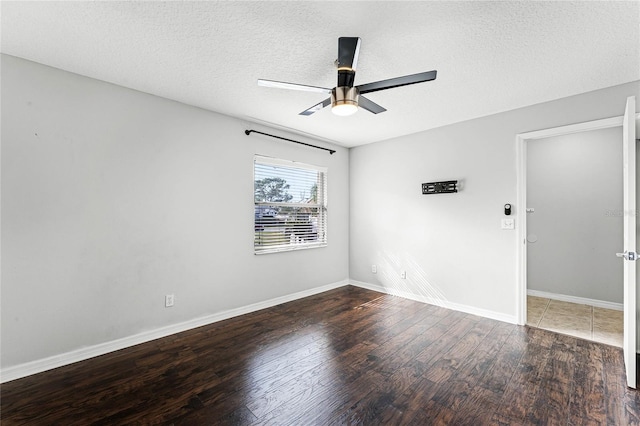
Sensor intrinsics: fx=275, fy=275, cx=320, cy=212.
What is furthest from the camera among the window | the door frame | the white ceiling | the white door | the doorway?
the window

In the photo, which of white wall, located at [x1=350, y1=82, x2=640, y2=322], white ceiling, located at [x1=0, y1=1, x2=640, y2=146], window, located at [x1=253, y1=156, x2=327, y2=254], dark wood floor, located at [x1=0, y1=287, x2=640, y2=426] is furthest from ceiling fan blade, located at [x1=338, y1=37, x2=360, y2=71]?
white wall, located at [x1=350, y1=82, x2=640, y2=322]

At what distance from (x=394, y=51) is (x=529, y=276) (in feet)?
14.0

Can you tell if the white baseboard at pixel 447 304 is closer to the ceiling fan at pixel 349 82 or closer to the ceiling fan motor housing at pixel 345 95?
the ceiling fan at pixel 349 82

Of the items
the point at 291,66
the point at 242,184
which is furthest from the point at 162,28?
the point at 242,184

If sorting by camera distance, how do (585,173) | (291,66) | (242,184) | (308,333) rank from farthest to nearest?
1. (585,173)
2. (242,184)
3. (308,333)
4. (291,66)

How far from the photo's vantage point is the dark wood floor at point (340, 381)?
176 cm

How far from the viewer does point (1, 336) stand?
2.11 meters

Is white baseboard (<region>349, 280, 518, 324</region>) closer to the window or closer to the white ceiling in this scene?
the window

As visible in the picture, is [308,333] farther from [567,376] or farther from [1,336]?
[1,336]

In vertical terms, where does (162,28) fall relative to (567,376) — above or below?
above

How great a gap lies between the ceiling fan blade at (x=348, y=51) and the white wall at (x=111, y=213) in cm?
202

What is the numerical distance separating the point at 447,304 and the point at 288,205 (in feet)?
8.65

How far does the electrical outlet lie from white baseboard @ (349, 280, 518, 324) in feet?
9.83

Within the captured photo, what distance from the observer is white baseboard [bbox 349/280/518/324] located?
332cm
